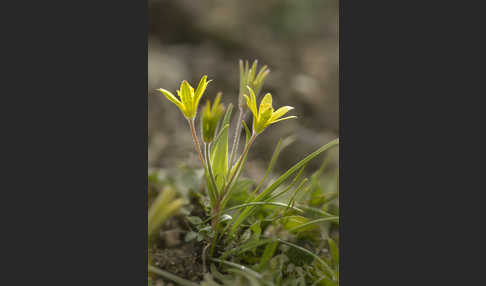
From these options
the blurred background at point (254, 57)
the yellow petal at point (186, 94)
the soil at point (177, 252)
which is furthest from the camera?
the blurred background at point (254, 57)

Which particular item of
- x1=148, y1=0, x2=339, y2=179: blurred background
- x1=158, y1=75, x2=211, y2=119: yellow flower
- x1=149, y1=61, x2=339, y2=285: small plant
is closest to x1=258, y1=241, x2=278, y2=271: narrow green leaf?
x1=149, y1=61, x2=339, y2=285: small plant

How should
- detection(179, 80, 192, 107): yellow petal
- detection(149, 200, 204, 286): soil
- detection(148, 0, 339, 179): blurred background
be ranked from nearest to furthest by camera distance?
detection(179, 80, 192, 107): yellow petal < detection(149, 200, 204, 286): soil < detection(148, 0, 339, 179): blurred background

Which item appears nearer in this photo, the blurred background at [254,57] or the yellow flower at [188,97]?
the yellow flower at [188,97]

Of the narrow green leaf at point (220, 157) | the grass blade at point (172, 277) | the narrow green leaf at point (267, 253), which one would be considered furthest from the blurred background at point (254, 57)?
the grass blade at point (172, 277)

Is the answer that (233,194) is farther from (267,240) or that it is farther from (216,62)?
(216,62)

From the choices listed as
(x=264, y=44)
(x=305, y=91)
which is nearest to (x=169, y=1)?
(x=264, y=44)

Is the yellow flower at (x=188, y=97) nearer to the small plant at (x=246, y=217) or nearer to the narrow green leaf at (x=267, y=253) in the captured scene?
the small plant at (x=246, y=217)

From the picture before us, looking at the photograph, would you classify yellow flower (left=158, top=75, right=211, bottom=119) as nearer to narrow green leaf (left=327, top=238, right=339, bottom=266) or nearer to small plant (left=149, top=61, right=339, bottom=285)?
small plant (left=149, top=61, right=339, bottom=285)

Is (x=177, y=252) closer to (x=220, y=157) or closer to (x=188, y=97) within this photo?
(x=220, y=157)
